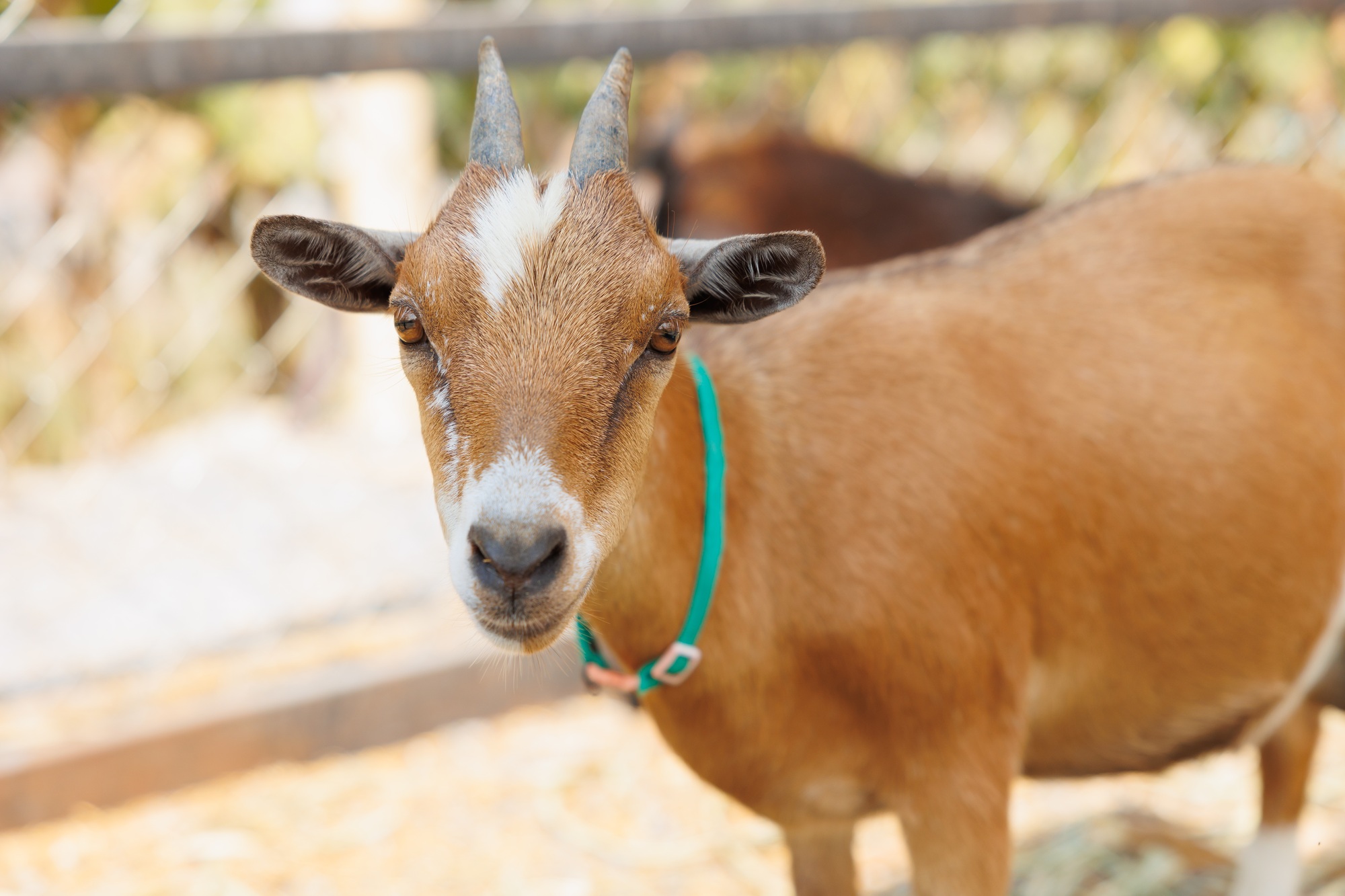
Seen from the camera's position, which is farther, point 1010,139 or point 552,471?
point 1010,139

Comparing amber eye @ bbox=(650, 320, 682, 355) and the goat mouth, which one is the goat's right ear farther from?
the goat mouth

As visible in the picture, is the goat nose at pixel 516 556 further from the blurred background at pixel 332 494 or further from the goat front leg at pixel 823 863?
A: the goat front leg at pixel 823 863

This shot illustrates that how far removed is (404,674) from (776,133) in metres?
2.92

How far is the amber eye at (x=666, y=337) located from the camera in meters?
1.82

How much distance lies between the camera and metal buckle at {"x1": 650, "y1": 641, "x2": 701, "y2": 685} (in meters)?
2.07

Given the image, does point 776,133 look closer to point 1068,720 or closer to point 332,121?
point 332,121

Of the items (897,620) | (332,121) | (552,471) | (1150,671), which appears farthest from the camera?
(332,121)

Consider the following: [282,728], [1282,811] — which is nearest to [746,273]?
[1282,811]

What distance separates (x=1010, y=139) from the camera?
7957 millimetres

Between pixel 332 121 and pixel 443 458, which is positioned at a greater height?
pixel 443 458

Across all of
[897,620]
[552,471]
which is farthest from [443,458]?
[897,620]

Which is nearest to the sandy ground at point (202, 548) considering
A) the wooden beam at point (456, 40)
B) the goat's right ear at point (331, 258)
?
the wooden beam at point (456, 40)

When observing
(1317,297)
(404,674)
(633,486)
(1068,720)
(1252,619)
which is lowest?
(404,674)

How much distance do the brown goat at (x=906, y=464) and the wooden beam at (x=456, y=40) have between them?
4.52 ft
